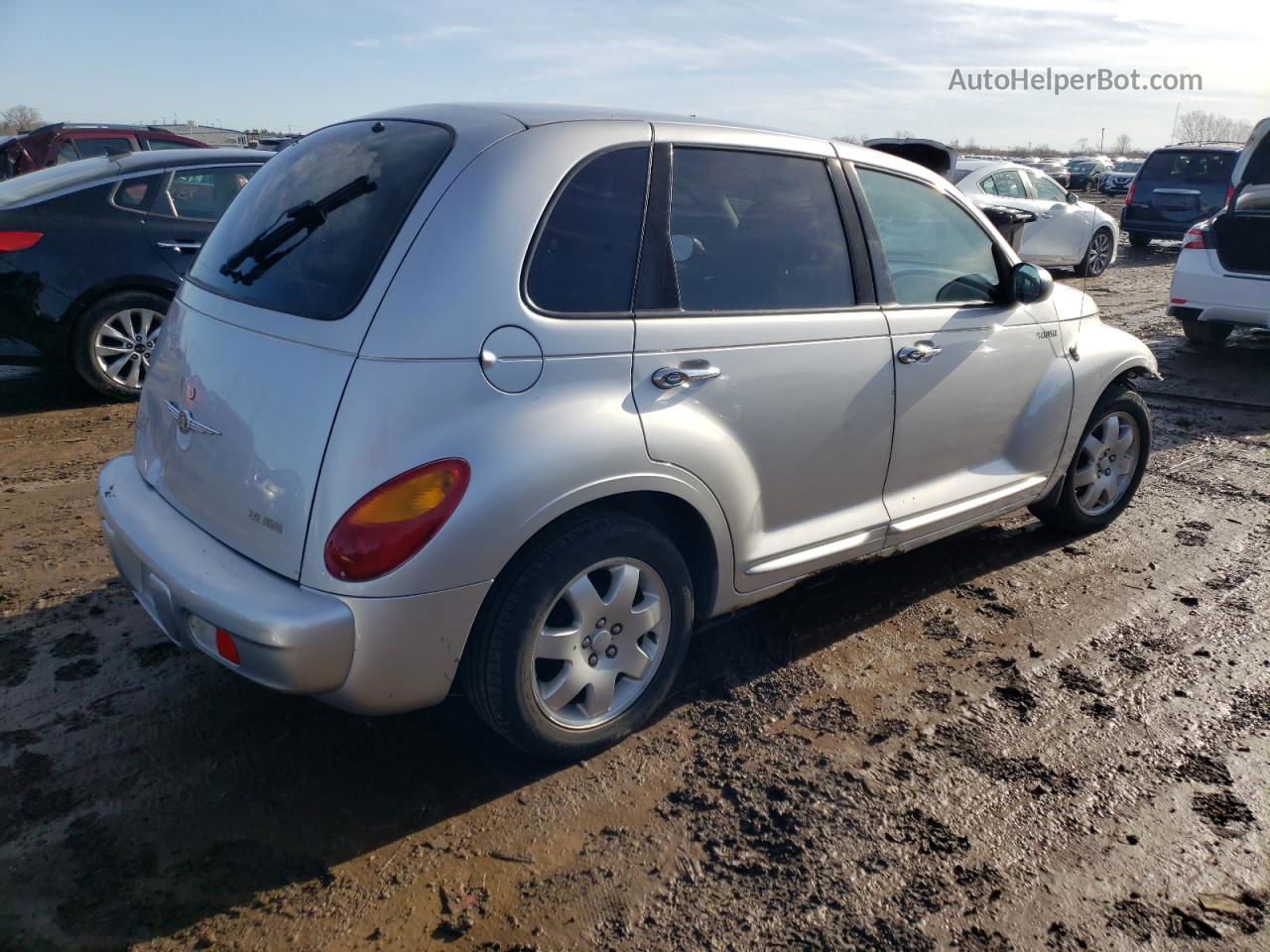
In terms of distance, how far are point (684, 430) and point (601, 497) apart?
1.09 ft

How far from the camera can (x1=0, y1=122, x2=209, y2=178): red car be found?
11508 millimetres

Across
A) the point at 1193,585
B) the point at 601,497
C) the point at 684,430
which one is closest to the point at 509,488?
the point at 601,497

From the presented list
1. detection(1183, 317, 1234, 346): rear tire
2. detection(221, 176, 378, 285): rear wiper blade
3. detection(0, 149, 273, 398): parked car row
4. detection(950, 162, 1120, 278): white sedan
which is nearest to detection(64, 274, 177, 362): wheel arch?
detection(0, 149, 273, 398): parked car row

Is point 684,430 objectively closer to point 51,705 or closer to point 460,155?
point 460,155

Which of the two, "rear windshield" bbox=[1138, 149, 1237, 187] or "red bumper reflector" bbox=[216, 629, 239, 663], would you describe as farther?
"rear windshield" bbox=[1138, 149, 1237, 187]

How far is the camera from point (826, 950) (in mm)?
2344

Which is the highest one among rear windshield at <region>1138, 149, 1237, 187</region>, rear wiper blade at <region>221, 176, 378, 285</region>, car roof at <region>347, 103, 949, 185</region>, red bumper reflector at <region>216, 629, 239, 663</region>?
car roof at <region>347, 103, 949, 185</region>

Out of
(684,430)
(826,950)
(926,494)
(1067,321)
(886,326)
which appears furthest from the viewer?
(1067,321)

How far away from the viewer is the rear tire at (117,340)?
646cm

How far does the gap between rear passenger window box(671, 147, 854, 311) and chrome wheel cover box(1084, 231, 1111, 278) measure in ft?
42.8

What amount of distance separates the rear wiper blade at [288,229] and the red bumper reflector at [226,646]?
3.51 feet

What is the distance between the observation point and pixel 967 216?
4.08 meters

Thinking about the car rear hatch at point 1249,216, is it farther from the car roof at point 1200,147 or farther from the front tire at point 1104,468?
the car roof at point 1200,147

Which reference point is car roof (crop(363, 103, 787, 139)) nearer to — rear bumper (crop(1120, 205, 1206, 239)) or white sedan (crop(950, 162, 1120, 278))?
white sedan (crop(950, 162, 1120, 278))
